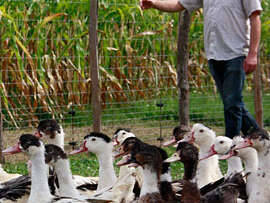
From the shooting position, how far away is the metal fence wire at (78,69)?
8.92 metres

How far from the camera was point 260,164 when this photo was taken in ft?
15.5

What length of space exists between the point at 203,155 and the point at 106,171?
1.03 m

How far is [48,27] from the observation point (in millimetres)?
9781

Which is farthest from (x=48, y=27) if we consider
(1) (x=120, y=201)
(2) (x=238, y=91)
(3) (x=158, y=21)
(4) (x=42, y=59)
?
(1) (x=120, y=201)

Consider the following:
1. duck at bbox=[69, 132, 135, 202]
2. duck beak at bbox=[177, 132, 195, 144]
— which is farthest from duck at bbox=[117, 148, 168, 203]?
duck beak at bbox=[177, 132, 195, 144]

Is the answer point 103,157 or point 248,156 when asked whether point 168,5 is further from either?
point 248,156

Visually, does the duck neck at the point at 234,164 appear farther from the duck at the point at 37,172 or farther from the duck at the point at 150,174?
the duck at the point at 37,172

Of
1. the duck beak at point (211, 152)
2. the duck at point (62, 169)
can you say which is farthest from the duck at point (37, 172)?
the duck beak at point (211, 152)

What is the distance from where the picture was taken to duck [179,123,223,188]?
5.49m

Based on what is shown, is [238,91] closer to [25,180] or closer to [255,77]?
[25,180]

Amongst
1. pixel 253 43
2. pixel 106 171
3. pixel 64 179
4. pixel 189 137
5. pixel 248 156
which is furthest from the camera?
pixel 189 137

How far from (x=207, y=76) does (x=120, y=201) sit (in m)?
8.41

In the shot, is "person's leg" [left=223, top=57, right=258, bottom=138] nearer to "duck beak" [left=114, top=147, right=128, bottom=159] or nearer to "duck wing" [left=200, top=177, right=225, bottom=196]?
"duck wing" [left=200, top=177, right=225, bottom=196]

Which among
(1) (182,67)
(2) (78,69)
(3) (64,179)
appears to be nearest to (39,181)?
(3) (64,179)
